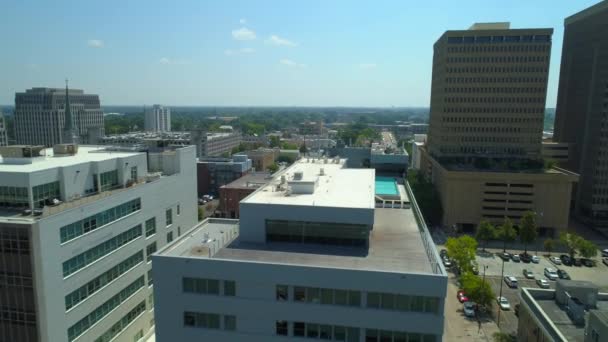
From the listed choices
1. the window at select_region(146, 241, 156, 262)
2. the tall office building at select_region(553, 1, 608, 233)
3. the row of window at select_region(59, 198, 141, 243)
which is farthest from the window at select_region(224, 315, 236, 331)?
the tall office building at select_region(553, 1, 608, 233)

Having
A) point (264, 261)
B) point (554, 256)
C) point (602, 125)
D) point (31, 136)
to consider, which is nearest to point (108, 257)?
point (264, 261)

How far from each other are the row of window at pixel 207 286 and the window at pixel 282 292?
3.17 metres

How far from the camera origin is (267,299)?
28.5 meters

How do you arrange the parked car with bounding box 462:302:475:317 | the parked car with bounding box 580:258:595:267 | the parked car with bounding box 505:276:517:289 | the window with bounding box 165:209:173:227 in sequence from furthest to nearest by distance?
1. the parked car with bounding box 580:258:595:267
2. the parked car with bounding box 505:276:517:289
3. the parked car with bounding box 462:302:475:317
4. the window with bounding box 165:209:173:227

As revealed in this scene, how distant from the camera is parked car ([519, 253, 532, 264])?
84275 millimetres

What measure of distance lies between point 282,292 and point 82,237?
63.6 ft

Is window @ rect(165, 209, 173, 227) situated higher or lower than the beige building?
higher

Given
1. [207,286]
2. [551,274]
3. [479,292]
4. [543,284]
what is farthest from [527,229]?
[207,286]

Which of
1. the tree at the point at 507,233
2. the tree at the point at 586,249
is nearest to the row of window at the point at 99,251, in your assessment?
the tree at the point at 507,233

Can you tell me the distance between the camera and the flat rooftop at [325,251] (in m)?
29.4

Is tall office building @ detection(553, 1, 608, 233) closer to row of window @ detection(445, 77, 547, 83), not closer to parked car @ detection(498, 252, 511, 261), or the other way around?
row of window @ detection(445, 77, 547, 83)

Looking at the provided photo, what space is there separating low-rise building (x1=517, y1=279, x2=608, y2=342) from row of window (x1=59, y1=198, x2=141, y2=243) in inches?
1777

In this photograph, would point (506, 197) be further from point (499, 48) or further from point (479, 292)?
point (479, 292)

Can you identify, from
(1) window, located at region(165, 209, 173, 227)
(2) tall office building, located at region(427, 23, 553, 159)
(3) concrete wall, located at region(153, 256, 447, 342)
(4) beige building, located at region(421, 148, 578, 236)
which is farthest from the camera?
(2) tall office building, located at region(427, 23, 553, 159)
